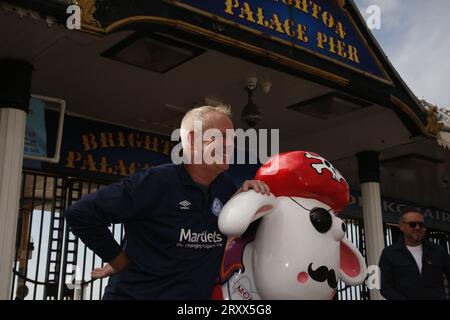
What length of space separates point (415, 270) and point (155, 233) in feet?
9.19

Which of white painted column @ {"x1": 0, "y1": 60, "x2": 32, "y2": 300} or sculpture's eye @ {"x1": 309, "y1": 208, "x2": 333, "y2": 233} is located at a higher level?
white painted column @ {"x1": 0, "y1": 60, "x2": 32, "y2": 300}

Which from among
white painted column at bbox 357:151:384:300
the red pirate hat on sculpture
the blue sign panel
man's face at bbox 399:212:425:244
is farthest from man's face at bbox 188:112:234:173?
white painted column at bbox 357:151:384:300

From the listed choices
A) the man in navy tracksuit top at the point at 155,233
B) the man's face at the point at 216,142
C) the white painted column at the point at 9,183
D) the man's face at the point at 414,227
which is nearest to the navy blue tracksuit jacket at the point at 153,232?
the man in navy tracksuit top at the point at 155,233

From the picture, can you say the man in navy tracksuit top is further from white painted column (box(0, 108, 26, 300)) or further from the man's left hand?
white painted column (box(0, 108, 26, 300))

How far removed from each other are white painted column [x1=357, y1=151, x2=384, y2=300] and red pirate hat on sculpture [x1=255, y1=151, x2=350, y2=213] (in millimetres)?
5164

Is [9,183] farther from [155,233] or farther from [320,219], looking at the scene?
[320,219]

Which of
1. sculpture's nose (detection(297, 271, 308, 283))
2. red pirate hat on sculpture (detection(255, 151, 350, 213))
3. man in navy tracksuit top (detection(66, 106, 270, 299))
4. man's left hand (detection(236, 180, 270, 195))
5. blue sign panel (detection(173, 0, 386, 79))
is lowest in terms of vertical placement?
sculpture's nose (detection(297, 271, 308, 283))

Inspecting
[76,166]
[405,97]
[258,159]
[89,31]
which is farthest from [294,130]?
[89,31]

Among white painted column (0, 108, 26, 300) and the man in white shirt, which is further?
white painted column (0, 108, 26, 300)

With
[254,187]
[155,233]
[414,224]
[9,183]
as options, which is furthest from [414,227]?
[9,183]

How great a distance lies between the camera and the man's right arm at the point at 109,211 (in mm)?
1776

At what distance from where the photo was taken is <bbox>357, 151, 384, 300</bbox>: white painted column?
23.9 feet

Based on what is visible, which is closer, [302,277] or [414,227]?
[302,277]

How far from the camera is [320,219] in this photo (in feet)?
7.39
